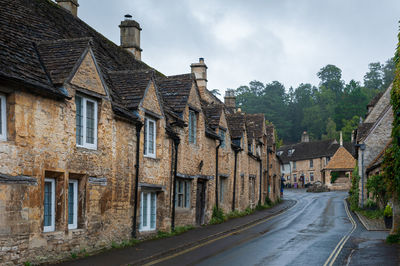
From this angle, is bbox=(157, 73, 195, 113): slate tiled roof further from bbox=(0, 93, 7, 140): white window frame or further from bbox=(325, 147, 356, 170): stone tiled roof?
bbox=(325, 147, 356, 170): stone tiled roof

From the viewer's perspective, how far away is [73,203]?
14.1 meters

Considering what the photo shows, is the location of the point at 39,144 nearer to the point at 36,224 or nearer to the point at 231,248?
the point at 36,224

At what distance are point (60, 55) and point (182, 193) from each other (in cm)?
1010

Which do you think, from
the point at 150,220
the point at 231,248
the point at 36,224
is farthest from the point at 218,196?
the point at 36,224

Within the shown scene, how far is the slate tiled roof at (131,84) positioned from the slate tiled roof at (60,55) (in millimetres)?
3243

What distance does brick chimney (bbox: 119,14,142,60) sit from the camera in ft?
94.1

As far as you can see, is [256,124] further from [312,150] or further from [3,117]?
[312,150]

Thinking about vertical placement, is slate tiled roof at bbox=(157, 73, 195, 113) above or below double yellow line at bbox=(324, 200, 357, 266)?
above

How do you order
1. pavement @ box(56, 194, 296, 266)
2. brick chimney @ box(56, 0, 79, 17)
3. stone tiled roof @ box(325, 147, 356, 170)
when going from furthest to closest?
stone tiled roof @ box(325, 147, 356, 170)
brick chimney @ box(56, 0, 79, 17)
pavement @ box(56, 194, 296, 266)

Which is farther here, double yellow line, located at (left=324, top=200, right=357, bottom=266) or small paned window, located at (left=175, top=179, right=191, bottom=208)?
small paned window, located at (left=175, top=179, right=191, bottom=208)

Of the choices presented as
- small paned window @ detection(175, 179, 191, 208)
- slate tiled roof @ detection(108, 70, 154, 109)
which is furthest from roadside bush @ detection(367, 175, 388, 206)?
slate tiled roof @ detection(108, 70, 154, 109)

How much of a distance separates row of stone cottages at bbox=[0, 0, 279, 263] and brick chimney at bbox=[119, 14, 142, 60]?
3.69 metres

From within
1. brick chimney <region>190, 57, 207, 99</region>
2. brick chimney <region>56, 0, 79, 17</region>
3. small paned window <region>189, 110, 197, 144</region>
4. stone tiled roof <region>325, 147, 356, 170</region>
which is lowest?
stone tiled roof <region>325, 147, 356, 170</region>

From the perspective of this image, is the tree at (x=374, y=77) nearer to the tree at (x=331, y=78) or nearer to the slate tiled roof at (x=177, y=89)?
the tree at (x=331, y=78)
